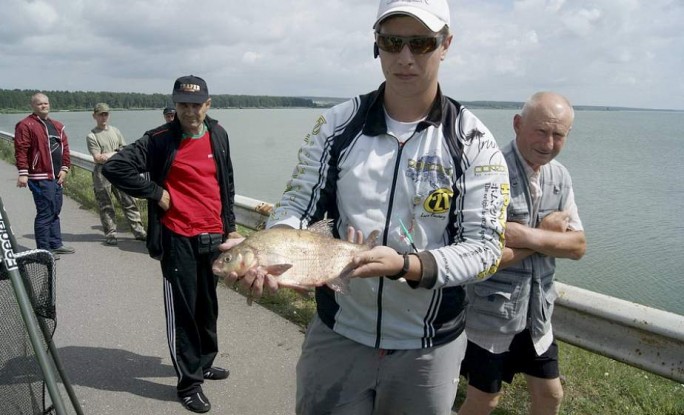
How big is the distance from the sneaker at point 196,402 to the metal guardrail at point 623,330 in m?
2.60

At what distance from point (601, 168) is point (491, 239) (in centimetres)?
1574

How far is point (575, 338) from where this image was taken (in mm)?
3688

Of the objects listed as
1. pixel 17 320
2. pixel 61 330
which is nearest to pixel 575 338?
pixel 17 320

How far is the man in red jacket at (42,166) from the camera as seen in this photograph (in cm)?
826

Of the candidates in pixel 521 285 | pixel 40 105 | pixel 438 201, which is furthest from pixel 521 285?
pixel 40 105

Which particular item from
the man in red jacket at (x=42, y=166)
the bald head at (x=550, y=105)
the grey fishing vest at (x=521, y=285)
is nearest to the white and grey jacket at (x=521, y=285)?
the grey fishing vest at (x=521, y=285)

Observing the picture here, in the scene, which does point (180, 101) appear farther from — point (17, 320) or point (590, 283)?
point (590, 283)

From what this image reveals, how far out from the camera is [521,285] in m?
3.11

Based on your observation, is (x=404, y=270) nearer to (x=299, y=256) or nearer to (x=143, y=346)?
(x=299, y=256)

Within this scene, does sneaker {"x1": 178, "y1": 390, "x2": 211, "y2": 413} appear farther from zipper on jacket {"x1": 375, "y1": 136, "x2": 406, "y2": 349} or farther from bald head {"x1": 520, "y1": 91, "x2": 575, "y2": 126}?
bald head {"x1": 520, "y1": 91, "x2": 575, "y2": 126}

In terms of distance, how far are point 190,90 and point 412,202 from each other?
2908 millimetres

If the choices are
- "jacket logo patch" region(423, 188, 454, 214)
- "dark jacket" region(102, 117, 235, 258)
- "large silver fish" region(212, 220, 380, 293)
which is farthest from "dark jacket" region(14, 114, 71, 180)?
"jacket logo patch" region(423, 188, 454, 214)

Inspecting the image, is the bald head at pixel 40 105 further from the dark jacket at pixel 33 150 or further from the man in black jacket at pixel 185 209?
the man in black jacket at pixel 185 209

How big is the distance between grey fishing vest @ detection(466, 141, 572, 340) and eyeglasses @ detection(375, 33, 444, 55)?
1.21 m
